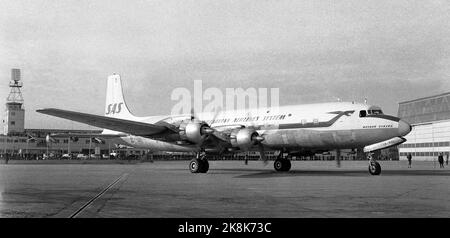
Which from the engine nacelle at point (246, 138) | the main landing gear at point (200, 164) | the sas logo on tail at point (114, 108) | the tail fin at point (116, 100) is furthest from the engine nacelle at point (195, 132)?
the sas logo on tail at point (114, 108)

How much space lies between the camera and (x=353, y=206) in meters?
11.3

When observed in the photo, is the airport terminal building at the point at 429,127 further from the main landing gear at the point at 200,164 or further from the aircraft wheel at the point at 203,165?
the main landing gear at the point at 200,164

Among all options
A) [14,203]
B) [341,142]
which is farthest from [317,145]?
[14,203]

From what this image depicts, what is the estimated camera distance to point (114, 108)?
3841 cm

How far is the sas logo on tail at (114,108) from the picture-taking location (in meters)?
38.0

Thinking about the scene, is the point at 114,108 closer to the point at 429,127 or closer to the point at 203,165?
the point at 203,165

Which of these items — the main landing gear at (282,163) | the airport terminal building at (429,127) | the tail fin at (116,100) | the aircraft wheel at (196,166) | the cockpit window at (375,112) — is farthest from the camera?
the airport terminal building at (429,127)

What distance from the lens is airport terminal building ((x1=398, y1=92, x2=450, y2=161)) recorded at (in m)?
78.8

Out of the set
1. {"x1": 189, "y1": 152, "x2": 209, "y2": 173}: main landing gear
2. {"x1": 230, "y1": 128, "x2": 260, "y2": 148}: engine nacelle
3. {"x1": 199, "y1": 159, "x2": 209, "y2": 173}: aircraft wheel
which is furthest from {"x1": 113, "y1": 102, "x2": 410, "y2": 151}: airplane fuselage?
{"x1": 230, "y1": 128, "x2": 260, "y2": 148}: engine nacelle

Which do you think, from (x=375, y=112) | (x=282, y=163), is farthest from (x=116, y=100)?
(x=375, y=112)

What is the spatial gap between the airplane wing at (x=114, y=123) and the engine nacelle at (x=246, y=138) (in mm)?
5036

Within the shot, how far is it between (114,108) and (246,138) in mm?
16659

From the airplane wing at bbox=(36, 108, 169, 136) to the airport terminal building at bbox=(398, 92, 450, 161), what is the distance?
6188 cm

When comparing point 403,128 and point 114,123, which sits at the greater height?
point 114,123
